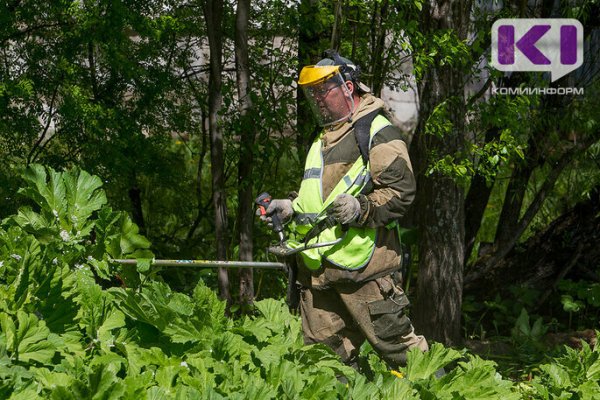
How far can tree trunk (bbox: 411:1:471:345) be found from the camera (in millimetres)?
6797

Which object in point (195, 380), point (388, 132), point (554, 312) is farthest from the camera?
point (554, 312)

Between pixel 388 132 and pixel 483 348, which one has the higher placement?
pixel 388 132

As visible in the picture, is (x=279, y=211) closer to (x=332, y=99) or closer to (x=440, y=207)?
(x=332, y=99)

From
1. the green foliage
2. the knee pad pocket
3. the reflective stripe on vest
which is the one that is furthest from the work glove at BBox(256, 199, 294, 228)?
the green foliage

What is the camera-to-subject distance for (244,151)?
6930 mm

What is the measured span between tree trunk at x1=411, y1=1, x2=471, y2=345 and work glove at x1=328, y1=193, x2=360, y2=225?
1851mm

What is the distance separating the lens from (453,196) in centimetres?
707

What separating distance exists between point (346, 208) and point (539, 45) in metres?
3.25

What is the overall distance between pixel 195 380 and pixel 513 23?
458cm

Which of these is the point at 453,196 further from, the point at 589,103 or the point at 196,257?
the point at 196,257

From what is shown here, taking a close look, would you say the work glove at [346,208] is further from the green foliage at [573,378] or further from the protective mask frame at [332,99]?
the green foliage at [573,378]

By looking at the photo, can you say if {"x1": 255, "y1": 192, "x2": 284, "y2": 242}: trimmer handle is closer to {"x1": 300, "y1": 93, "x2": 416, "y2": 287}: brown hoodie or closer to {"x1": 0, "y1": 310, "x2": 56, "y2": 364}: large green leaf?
{"x1": 300, "y1": 93, "x2": 416, "y2": 287}: brown hoodie

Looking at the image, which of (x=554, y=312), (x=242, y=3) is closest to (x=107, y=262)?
(x=242, y=3)

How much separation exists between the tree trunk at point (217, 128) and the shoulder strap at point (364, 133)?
1741mm
